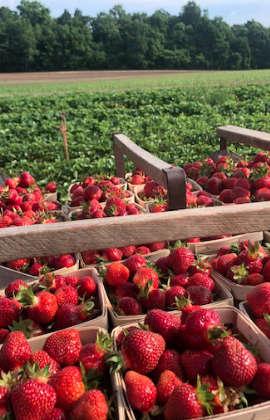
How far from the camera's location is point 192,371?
1685mm

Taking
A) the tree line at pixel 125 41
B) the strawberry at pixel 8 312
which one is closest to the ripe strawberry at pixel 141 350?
the strawberry at pixel 8 312

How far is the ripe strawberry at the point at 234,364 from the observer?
158 cm

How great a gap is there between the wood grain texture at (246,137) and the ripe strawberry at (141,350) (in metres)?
2.31

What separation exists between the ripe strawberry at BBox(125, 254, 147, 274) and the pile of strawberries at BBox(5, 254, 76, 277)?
36 cm

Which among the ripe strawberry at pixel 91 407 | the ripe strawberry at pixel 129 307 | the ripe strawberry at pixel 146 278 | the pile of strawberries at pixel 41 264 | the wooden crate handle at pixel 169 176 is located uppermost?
the wooden crate handle at pixel 169 176

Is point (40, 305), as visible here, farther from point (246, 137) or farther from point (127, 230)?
point (246, 137)

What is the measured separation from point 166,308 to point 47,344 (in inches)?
21.4

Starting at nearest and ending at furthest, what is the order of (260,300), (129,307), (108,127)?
1. (260,300)
2. (129,307)
3. (108,127)

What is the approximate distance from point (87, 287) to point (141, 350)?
676mm

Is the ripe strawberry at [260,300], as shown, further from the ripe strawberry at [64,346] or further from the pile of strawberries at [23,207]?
the pile of strawberries at [23,207]

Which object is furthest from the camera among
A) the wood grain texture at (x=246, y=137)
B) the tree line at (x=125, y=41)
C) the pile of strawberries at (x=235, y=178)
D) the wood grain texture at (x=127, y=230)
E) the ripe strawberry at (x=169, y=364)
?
the tree line at (x=125, y=41)

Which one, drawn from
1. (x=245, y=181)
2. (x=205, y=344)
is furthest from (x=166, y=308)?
(x=245, y=181)

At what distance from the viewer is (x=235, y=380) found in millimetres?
1588

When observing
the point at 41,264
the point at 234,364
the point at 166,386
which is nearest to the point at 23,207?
the point at 41,264
